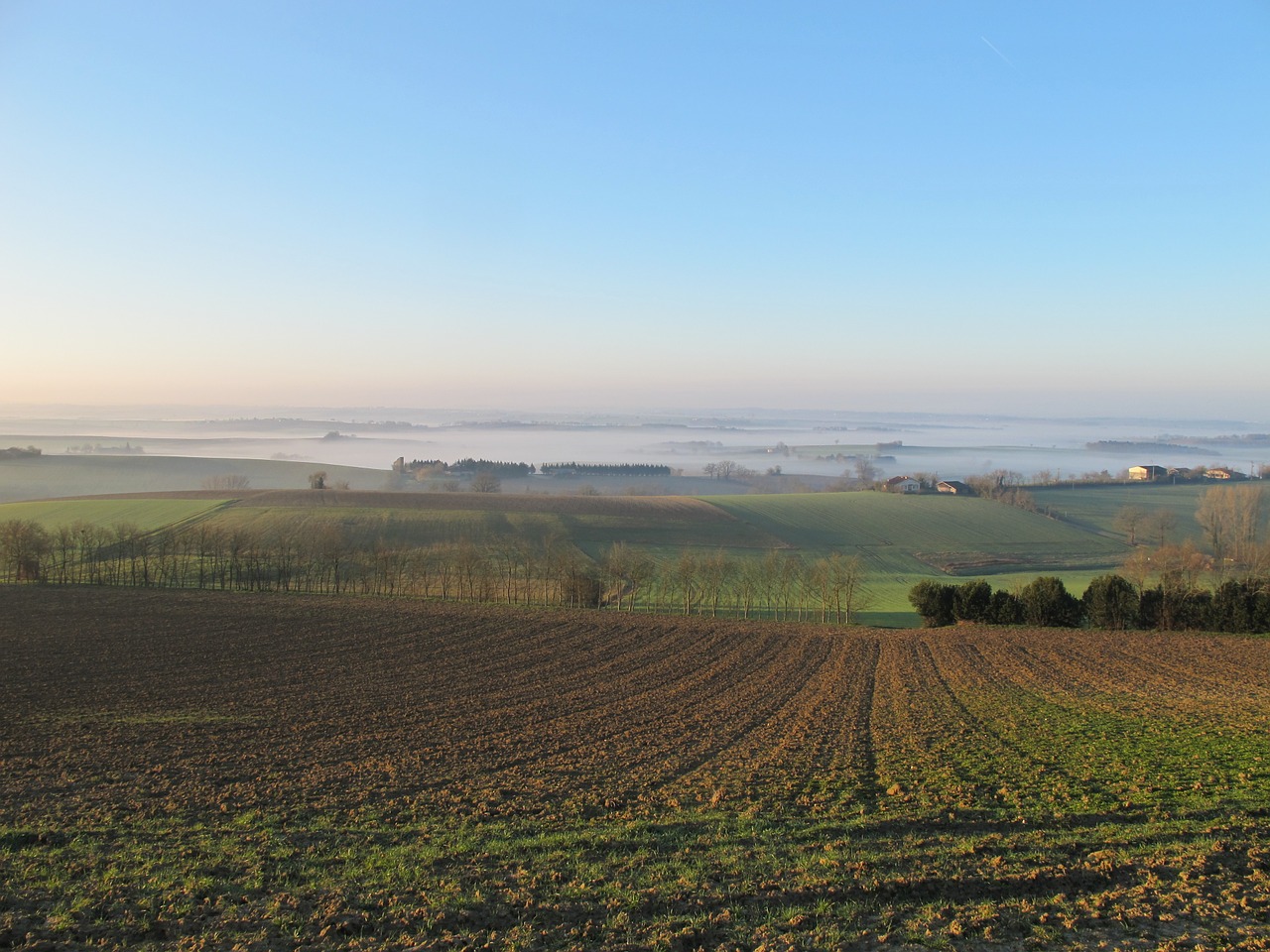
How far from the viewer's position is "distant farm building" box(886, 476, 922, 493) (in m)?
116

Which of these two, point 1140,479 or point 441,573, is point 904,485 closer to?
point 1140,479

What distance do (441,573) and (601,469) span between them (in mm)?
102436

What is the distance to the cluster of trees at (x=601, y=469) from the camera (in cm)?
15775

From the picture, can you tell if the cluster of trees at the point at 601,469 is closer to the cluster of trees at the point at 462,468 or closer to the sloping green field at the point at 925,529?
the cluster of trees at the point at 462,468

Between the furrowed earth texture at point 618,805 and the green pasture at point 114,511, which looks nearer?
the furrowed earth texture at point 618,805

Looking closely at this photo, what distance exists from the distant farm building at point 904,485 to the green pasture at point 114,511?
91833mm

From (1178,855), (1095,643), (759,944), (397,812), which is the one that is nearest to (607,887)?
(759,944)

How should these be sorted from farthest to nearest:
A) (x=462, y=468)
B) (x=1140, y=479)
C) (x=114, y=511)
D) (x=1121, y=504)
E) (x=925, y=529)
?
1. (x=462, y=468)
2. (x=1140, y=479)
3. (x=1121, y=504)
4. (x=925, y=529)
5. (x=114, y=511)

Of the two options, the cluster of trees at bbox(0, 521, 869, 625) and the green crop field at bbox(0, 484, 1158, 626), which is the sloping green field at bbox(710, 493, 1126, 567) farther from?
the cluster of trees at bbox(0, 521, 869, 625)

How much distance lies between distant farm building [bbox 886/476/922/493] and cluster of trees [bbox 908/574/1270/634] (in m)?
72.0

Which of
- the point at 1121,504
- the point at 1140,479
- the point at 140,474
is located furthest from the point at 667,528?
the point at 1140,479

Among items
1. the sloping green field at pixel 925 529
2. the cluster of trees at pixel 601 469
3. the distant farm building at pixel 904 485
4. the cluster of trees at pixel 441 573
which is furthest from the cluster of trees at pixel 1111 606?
the cluster of trees at pixel 601 469

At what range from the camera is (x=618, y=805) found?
1206cm

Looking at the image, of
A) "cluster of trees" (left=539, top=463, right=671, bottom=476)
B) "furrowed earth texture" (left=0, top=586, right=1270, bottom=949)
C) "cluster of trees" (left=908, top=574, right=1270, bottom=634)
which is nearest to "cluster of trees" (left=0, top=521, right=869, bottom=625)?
"cluster of trees" (left=908, top=574, right=1270, bottom=634)
